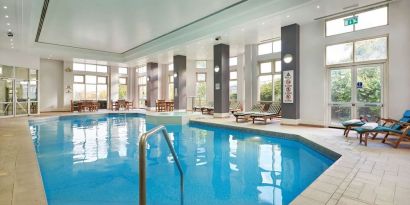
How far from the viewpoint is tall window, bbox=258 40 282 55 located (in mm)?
10603

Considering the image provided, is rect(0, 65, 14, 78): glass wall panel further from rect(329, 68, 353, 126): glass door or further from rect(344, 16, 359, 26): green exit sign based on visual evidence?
rect(344, 16, 359, 26): green exit sign

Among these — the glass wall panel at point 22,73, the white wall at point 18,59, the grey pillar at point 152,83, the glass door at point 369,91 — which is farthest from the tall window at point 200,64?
the glass door at point 369,91

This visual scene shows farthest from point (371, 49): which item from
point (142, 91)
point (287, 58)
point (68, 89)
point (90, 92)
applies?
point (90, 92)

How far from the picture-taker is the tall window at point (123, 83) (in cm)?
1884

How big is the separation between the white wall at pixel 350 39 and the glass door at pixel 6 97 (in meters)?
13.6

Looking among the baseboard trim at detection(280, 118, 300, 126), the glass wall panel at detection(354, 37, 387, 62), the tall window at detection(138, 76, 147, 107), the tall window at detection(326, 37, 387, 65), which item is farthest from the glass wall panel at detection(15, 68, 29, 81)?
the glass wall panel at detection(354, 37, 387, 62)

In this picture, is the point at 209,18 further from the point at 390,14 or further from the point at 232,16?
the point at 390,14

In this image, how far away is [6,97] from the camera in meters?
11.3

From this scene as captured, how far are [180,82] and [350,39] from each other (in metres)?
9.23

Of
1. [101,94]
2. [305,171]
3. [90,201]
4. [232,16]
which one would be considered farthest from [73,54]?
[305,171]

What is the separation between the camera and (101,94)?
17562 mm

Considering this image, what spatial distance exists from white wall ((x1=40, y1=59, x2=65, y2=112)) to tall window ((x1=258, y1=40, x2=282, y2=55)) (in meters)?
13.1

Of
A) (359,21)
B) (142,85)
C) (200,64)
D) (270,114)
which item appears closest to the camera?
(359,21)

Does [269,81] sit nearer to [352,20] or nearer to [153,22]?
[352,20]
